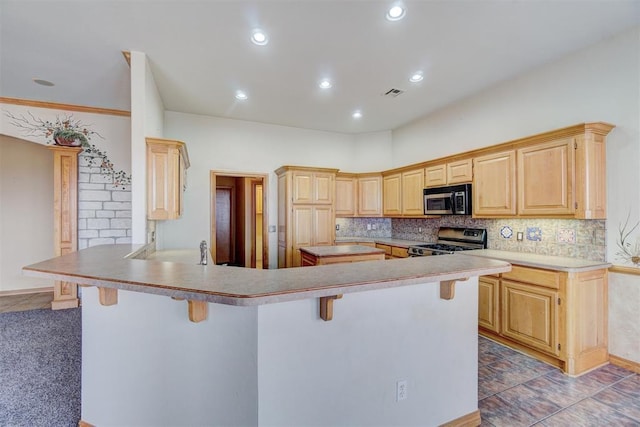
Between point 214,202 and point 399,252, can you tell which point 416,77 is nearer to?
point 399,252

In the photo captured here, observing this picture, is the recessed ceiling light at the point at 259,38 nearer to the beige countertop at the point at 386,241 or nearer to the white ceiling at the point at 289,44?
the white ceiling at the point at 289,44

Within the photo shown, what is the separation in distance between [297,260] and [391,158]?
2809 millimetres

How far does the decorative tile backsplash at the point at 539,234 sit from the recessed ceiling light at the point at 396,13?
264 centimetres

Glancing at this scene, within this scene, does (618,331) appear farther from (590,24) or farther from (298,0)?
(298,0)

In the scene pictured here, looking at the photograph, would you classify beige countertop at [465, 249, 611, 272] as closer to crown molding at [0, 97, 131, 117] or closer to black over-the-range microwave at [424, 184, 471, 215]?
black over-the-range microwave at [424, 184, 471, 215]

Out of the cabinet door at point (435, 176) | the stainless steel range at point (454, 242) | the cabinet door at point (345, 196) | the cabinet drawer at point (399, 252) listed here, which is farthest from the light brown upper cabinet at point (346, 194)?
the stainless steel range at point (454, 242)

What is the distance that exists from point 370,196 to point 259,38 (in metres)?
3.53

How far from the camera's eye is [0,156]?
4684 millimetres

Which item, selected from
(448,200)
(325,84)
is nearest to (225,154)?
Result: (325,84)

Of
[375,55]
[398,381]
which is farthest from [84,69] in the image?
[398,381]

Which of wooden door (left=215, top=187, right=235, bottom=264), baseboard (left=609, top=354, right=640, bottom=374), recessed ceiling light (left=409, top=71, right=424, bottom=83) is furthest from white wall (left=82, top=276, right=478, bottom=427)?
wooden door (left=215, top=187, right=235, bottom=264)

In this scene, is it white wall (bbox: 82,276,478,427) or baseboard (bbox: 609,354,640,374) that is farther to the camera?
baseboard (bbox: 609,354,640,374)

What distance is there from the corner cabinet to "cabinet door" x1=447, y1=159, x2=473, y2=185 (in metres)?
3.45

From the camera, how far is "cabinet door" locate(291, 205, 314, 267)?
16.0 ft
